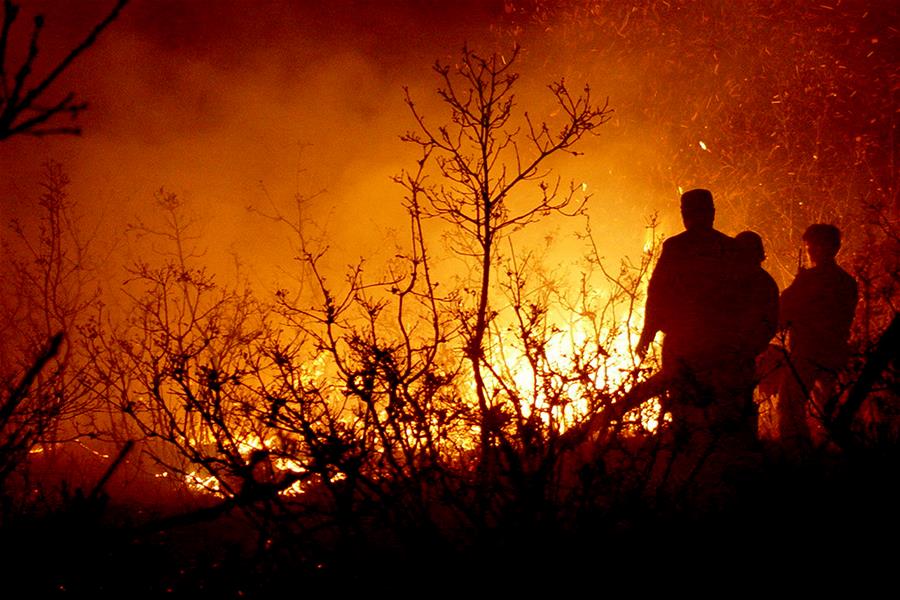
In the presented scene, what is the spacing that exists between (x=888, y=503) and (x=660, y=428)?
1.19 metres

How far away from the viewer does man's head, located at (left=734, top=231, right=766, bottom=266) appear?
212 inches

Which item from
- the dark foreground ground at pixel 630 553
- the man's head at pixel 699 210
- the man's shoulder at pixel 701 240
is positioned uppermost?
the man's head at pixel 699 210

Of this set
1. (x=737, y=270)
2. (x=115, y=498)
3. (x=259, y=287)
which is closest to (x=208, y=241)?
(x=259, y=287)

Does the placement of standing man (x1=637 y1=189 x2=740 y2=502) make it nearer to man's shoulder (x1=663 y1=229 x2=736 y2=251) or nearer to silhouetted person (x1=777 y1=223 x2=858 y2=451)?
man's shoulder (x1=663 y1=229 x2=736 y2=251)

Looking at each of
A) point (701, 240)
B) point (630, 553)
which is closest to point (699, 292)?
point (701, 240)

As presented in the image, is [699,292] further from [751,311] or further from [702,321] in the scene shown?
[751,311]

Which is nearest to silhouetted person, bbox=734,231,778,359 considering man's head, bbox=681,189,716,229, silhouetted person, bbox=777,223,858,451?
man's head, bbox=681,189,716,229

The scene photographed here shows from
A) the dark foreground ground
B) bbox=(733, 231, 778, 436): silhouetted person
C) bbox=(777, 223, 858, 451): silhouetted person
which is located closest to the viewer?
the dark foreground ground

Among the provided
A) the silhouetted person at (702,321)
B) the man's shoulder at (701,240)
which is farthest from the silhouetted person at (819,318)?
the man's shoulder at (701,240)

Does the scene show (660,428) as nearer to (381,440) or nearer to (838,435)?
(838,435)

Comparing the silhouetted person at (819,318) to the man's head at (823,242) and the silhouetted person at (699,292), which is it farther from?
the silhouetted person at (699,292)

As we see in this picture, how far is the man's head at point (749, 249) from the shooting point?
212 inches

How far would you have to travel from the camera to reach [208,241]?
59.6ft

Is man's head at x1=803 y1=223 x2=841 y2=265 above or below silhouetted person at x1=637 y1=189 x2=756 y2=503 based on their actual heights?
above
